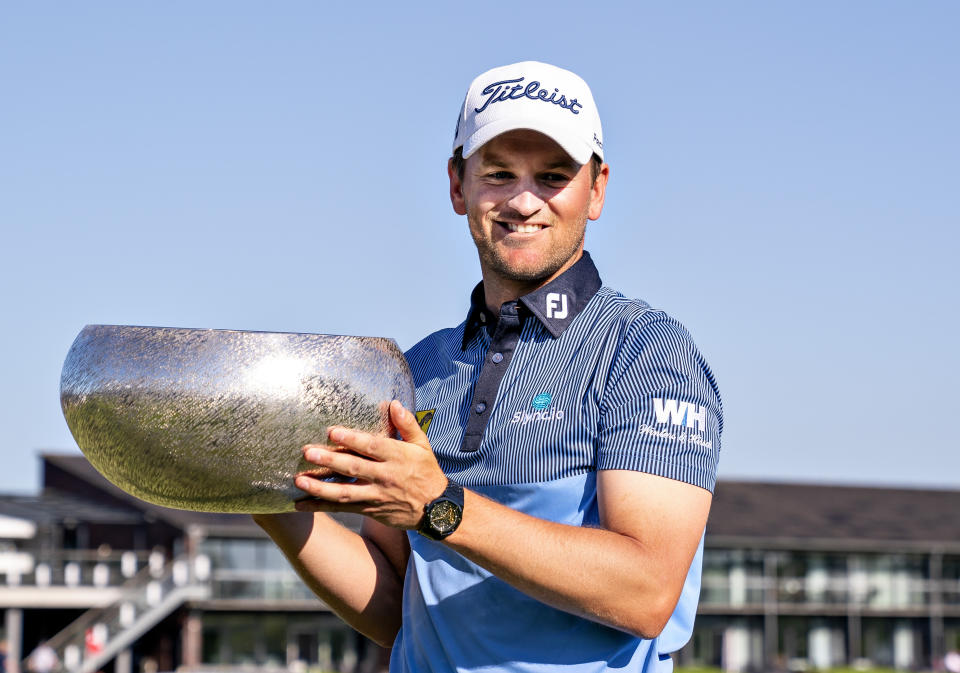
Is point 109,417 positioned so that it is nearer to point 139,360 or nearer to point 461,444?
point 139,360

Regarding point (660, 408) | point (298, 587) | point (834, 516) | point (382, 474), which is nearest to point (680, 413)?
point (660, 408)

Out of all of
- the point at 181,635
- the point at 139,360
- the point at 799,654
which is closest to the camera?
the point at 139,360

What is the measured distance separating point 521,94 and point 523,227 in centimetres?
24

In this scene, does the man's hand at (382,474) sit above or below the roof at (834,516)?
above

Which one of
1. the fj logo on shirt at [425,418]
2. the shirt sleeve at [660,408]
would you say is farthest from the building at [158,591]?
the shirt sleeve at [660,408]

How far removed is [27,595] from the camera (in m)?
37.8

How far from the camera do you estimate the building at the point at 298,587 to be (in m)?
38.7

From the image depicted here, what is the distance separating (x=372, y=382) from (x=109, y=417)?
1.31 ft

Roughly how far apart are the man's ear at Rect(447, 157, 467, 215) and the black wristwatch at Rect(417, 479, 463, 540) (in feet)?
2.48

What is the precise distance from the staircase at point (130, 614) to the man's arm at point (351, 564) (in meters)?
31.9

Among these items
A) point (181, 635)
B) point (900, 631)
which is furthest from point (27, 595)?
point (900, 631)

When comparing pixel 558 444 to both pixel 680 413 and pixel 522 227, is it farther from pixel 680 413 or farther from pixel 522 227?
pixel 522 227

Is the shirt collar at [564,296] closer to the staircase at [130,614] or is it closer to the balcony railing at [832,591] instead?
the staircase at [130,614]

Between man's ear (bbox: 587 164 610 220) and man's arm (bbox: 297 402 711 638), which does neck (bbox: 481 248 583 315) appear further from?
man's arm (bbox: 297 402 711 638)
